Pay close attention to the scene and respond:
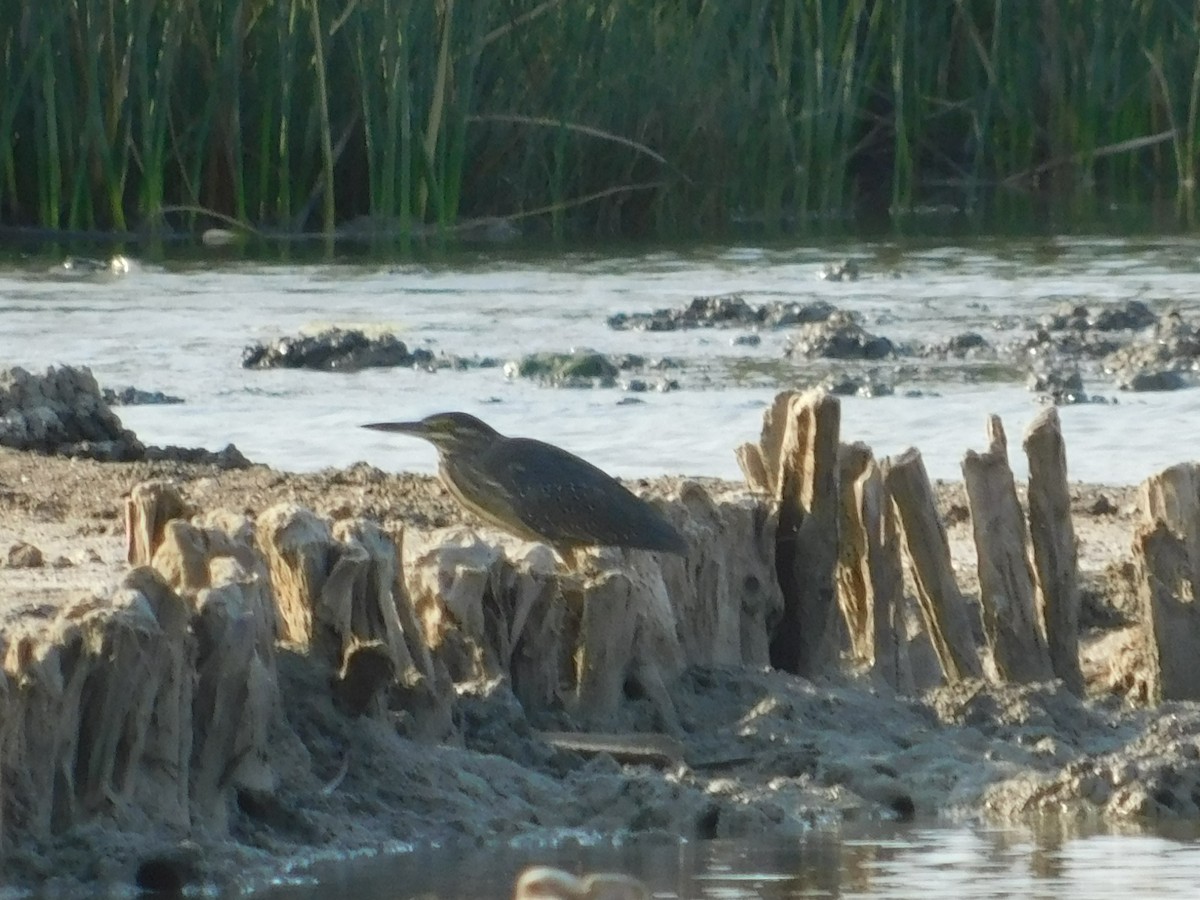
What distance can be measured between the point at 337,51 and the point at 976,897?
11671 millimetres

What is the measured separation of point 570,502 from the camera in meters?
5.22

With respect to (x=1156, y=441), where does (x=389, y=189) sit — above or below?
above

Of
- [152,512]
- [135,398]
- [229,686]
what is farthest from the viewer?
[135,398]

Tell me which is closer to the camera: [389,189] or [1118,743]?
[1118,743]

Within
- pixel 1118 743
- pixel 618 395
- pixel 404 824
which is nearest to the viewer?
pixel 404 824

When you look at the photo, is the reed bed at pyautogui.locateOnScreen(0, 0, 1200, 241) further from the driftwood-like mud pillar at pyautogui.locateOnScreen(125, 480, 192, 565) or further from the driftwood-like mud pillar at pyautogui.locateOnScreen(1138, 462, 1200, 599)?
the driftwood-like mud pillar at pyautogui.locateOnScreen(125, 480, 192, 565)

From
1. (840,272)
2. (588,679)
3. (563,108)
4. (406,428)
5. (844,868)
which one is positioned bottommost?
(844,868)

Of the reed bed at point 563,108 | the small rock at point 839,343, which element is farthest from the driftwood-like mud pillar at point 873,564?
the reed bed at point 563,108

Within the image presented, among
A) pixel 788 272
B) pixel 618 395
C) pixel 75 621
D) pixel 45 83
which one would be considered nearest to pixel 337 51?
pixel 45 83

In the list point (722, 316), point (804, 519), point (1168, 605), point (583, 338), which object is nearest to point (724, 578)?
point (804, 519)

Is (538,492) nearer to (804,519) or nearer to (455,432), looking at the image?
(455,432)

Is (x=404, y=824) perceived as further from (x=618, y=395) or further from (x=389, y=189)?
(x=389, y=189)

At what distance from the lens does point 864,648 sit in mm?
5242

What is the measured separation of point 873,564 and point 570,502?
64cm
